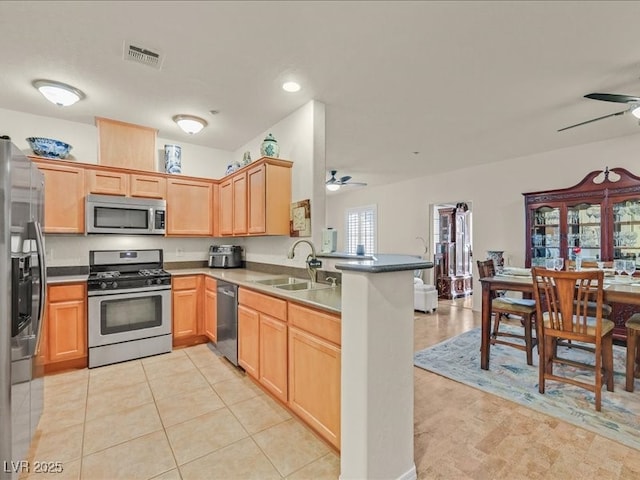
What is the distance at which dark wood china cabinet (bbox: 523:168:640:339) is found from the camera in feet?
12.6

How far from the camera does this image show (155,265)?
4.02m

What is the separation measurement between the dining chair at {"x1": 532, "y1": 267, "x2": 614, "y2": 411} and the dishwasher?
2.72 m

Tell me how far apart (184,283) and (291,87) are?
2.53 metres

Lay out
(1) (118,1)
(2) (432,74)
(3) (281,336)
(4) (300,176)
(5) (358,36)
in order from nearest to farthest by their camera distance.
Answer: (1) (118,1), (5) (358,36), (3) (281,336), (2) (432,74), (4) (300,176)

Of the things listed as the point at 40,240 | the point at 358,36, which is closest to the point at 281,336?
the point at 40,240

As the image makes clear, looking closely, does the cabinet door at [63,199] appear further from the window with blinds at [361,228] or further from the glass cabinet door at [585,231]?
the glass cabinet door at [585,231]

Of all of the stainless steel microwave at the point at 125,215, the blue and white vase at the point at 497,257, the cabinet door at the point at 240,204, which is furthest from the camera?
the blue and white vase at the point at 497,257

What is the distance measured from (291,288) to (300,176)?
1.17 metres

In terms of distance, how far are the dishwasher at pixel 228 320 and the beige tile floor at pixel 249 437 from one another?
32 cm

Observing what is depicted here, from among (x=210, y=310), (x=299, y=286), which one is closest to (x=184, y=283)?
(x=210, y=310)

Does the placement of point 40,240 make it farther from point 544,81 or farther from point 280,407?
point 544,81

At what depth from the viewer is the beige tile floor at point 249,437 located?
68.3 inches

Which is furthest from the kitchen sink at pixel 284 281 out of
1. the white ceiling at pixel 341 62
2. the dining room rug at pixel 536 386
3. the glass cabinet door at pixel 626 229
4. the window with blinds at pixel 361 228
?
the window with blinds at pixel 361 228

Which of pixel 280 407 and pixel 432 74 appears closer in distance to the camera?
pixel 280 407
